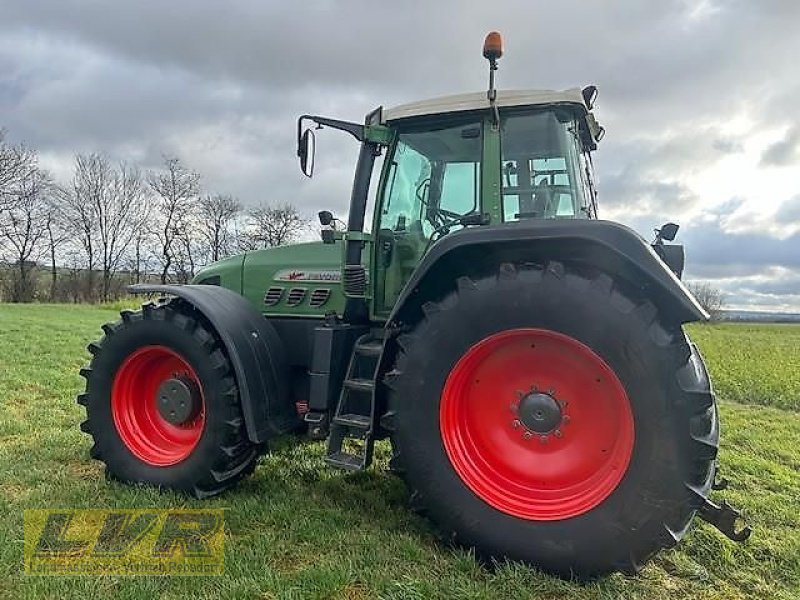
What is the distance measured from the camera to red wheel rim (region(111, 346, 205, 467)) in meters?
→ 3.80

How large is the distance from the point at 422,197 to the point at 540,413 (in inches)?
59.7

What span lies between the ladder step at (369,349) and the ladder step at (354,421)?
0.37m

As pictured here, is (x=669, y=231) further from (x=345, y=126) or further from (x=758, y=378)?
(x=758, y=378)

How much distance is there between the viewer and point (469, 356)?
2.88 metres

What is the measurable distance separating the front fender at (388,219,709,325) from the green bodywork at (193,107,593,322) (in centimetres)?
37

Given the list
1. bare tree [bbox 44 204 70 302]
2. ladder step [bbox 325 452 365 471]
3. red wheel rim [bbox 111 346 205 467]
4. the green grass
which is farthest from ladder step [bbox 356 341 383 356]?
bare tree [bbox 44 204 70 302]

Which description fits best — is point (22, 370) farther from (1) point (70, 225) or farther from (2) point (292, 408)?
(1) point (70, 225)

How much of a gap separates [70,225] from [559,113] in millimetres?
40019

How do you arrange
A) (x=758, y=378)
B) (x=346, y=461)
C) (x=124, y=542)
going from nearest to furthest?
(x=124, y=542) → (x=346, y=461) → (x=758, y=378)

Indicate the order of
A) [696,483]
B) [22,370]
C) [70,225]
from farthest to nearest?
[70,225], [22,370], [696,483]

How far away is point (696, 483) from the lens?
246 centimetres

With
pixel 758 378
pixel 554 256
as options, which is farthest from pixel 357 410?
pixel 758 378

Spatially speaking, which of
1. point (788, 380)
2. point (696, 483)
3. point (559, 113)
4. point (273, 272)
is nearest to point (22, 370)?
point (273, 272)

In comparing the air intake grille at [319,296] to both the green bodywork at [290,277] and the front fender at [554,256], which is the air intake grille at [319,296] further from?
the front fender at [554,256]
